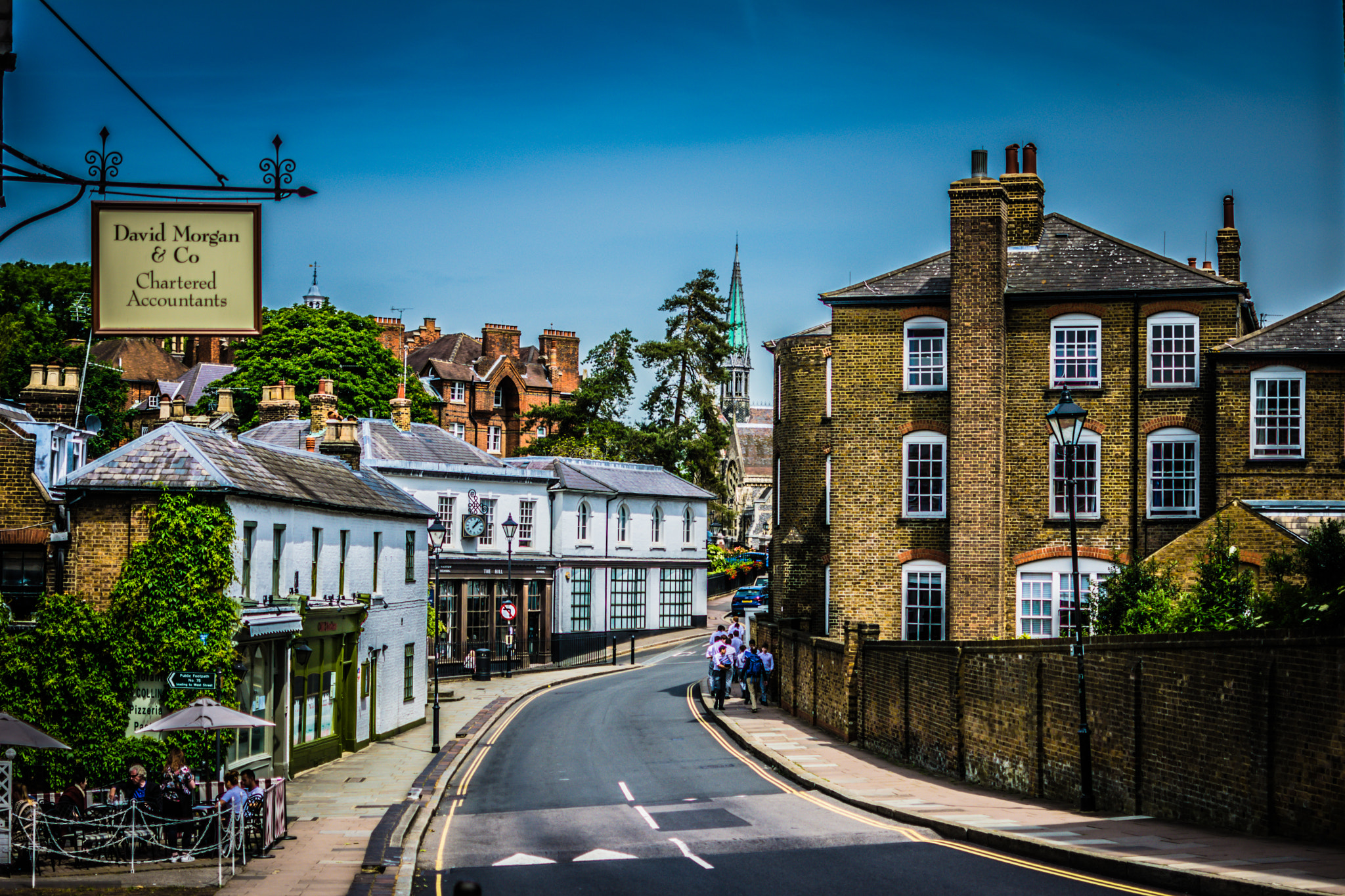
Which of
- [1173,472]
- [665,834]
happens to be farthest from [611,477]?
[665,834]

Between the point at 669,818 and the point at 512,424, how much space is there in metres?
83.0

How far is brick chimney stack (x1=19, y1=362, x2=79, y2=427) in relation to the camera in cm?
2817

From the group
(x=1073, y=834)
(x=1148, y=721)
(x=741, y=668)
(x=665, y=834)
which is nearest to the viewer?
(x=1073, y=834)

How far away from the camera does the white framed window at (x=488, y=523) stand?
52.3 metres

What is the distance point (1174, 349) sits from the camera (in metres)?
33.0

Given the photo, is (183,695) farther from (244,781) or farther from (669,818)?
(669,818)

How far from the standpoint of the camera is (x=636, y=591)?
199ft

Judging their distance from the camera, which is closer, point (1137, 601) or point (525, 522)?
point (1137, 601)

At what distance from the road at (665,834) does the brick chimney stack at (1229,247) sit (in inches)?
829

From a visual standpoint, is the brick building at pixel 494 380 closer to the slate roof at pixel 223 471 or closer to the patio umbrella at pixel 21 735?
the slate roof at pixel 223 471

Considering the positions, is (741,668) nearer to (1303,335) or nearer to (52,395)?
(1303,335)

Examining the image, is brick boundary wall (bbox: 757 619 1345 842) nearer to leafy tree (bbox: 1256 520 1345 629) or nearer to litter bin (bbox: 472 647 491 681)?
leafy tree (bbox: 1256 520 1345 629)

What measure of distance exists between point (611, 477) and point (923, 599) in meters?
29.0

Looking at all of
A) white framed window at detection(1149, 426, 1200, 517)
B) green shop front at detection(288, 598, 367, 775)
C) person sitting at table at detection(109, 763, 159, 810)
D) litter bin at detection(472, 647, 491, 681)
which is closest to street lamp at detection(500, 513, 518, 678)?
litter bin at detection(472, 647, 491, 681)
